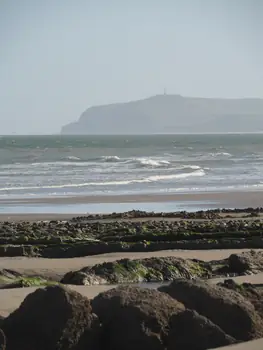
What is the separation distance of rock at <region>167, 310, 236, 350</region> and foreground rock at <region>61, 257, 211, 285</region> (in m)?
3.62

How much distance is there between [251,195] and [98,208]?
675 centimetres

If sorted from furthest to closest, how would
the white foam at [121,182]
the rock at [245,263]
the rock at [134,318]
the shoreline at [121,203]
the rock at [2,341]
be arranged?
the white foam at [121,182]
the shoreline at [121,203]
the rock at [245,263]
the rock at [134,318]
the rock at [2,341]

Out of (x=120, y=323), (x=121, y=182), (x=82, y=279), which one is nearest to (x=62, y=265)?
(x=82, y=279)

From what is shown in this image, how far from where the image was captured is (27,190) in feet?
106

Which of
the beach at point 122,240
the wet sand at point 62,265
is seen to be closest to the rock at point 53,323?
the beach at point 122,240

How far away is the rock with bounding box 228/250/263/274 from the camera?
11859mm

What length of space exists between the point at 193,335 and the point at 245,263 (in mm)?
5192

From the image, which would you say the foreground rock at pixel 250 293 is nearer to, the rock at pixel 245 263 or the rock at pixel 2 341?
the rock at pixel 2 341

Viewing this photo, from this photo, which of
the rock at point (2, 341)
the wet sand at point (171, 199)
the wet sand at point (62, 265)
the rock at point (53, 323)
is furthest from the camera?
the wet sand at point (171, 199)

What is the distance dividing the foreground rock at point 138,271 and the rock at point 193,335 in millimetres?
3621

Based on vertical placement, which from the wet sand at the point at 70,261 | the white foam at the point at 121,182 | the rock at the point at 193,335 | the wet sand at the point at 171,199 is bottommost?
the white foam at the point at 121,182

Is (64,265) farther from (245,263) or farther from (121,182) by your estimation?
(121,182)

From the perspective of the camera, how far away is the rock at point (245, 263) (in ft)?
38.9

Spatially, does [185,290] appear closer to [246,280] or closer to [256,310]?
[256,310]
